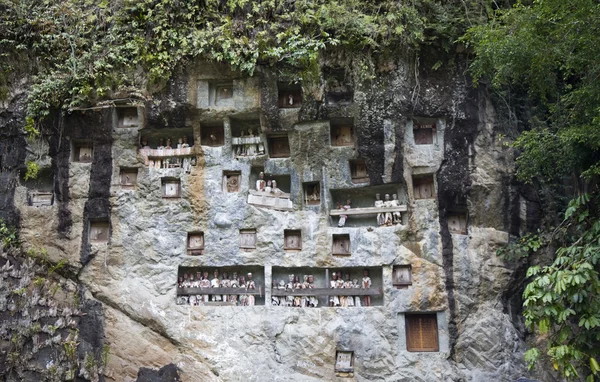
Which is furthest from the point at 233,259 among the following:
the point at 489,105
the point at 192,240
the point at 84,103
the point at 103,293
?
the point at 489,105

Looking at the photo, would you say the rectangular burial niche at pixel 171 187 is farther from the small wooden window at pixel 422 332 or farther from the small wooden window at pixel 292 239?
the small wooden window at pixel 422 332

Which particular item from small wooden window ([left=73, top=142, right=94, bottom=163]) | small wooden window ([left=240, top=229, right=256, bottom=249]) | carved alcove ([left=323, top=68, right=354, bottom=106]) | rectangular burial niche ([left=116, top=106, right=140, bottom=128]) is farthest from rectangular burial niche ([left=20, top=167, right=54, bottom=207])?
carved alcove ([left=323, top=68, right=354, bottom=106])

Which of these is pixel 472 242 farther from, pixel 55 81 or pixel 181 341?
pixel 55 81

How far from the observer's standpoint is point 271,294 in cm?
1333

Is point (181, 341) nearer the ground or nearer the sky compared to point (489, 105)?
nearer the ground

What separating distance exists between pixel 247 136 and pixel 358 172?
313 cm

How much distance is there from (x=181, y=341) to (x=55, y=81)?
283 inches

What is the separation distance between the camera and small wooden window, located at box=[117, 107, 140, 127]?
47.3 feet

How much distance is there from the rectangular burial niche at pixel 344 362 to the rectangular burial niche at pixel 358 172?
4.39 meters

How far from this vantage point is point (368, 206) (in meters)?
14.4

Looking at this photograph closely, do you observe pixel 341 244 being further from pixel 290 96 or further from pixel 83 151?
pixel 83 151

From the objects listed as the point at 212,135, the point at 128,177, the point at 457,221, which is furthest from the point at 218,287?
the point at 457,221

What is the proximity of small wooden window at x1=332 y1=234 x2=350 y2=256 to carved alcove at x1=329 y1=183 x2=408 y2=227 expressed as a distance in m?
0.41

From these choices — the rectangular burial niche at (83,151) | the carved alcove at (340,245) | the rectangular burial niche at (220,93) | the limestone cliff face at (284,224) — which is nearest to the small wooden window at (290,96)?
the limestone cliff face at (284,224)
